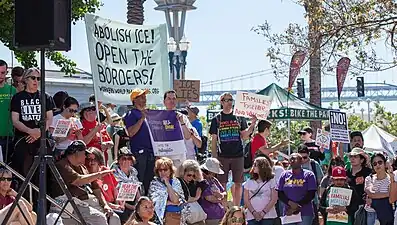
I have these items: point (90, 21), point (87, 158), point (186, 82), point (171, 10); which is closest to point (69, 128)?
point (87, 158)

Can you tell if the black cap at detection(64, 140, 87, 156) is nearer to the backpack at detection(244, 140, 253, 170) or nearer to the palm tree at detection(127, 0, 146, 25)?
the backpack at detection(244, 140, 253, 170)

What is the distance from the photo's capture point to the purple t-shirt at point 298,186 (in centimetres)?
1195

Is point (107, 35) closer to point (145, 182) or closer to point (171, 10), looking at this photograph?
point (145, 182)

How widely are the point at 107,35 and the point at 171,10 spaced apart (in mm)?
12838

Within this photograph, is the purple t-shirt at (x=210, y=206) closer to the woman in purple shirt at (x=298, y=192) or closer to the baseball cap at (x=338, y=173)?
the woman in purple shirt at (x=298, y=192)

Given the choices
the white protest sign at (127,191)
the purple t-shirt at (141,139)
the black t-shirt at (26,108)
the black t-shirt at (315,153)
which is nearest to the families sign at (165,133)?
the purple t-shirt at (141,139)

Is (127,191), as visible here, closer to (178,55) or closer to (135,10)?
(135,10)

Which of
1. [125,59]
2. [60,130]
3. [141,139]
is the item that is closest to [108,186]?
[60,130]

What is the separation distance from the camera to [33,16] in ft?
26.0

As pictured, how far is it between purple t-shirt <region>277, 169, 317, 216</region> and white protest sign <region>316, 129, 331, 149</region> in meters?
2.63

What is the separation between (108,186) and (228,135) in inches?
114

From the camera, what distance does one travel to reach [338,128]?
1459 centimetres

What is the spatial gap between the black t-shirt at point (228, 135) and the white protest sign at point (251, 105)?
0.70 ft

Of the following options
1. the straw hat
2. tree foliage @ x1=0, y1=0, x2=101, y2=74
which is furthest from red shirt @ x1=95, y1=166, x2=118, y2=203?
tree foliage @ x1=0, y1=0, x2=101, y2=74
